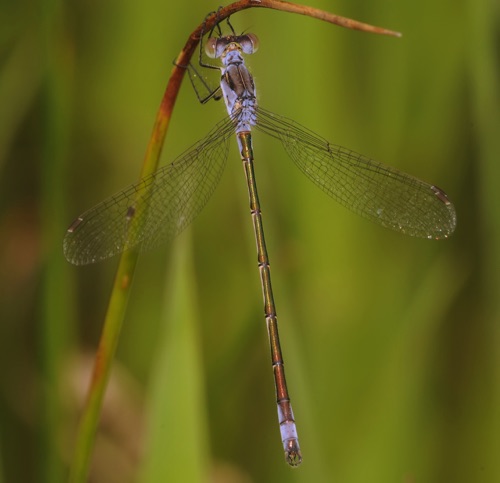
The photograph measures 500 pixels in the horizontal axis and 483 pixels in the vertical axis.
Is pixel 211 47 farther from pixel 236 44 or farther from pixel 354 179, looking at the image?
pixel 354 179

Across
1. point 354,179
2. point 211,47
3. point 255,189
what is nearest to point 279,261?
point 255,189

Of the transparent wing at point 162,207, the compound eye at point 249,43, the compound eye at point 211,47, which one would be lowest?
the transparent wing at point 162,207

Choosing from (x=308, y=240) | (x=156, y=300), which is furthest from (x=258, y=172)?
(x=156, y=300)

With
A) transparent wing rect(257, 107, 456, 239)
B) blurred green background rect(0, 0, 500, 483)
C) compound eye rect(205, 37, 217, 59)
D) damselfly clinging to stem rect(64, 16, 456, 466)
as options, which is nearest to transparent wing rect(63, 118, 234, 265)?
damselfly clinging to stem rect(64, 16, 456, 466)

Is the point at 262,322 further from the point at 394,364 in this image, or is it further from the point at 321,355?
the point at 394,364

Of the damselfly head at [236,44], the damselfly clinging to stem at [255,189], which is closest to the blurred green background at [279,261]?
the damselfly clinging to stem at [255,189]

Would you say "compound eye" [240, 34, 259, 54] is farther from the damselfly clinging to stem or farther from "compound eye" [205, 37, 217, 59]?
"compound eye" [205, 37, 217, 59]

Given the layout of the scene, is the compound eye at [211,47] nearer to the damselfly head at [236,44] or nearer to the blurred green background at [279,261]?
the damselfly head at [236,44]
